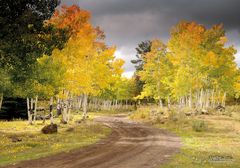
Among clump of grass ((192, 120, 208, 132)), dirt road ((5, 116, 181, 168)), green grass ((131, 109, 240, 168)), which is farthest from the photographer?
clump of grass ((192, 120, 208, 132))

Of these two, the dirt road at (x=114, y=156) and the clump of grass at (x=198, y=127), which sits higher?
the clump of grass at (x=198, y=127)

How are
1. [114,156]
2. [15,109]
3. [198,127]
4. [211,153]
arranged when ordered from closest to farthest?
1. [114,156]
2. [211,153]
3. [198,127]
4. [15,109]

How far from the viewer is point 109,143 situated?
2484 centimetres

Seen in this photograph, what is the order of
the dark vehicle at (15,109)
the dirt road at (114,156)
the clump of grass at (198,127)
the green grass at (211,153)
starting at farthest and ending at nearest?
the dark vehicle at (15,109) → the clump of grass at (198,127) → the green grass at (211,153) → the dirt road at (114,156)

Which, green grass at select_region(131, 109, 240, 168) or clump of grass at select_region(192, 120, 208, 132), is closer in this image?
green grass at select_region(131, 109, 240, 168)

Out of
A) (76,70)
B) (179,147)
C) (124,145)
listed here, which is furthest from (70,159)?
(76,70)

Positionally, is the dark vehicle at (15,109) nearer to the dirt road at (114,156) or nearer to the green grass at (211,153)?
the green grass at (211,153)

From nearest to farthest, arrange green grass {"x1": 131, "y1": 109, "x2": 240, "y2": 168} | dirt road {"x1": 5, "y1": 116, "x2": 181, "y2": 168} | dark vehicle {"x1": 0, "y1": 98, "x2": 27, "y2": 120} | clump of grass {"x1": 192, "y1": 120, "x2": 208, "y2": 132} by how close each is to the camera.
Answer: dirt road {"x1": 5, "y1": 116, "x2": 181, "y2": 168} → green grass {"x1": 131, "y1": 109, "x2": 240, "y2": 168} → clump of grass {"x1": 192, "y1": 120, "x2": 208, "y2": 132} → dark vehicle {"x1": 0, "y1": 98, "x2": 27, "y2": 120}

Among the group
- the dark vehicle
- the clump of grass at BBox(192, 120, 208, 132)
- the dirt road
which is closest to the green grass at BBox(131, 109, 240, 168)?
the clump of grass at BBox(192, 120, 208, 132)

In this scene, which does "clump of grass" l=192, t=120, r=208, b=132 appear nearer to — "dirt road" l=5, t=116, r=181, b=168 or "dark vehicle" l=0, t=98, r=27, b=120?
"dirt road" l=5, t=116, r=181, b=168

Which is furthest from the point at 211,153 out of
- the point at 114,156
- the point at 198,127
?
the point at 198,127

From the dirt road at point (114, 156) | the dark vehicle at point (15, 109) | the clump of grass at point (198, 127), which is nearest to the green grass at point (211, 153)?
the clump of grass at point (198, 127)

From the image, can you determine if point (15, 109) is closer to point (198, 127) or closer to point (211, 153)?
point (198, 127)

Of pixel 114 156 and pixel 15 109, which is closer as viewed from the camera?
pixel 114 156
